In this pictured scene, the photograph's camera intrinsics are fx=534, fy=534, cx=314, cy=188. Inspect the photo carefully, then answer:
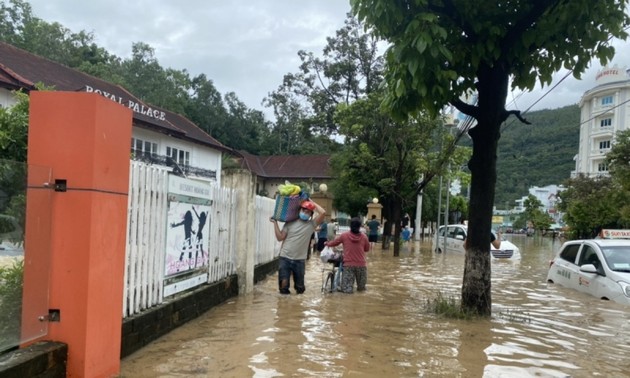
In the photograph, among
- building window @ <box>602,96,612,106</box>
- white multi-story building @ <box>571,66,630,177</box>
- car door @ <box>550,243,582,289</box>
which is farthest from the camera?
building window @ <box>602,96,612,106</box>

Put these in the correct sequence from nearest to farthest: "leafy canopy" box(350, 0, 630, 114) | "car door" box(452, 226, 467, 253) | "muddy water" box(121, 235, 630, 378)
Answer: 1. "muddy water" box(121, 235, 630, 378)
2. "leafy canopy" box(350, 0, 630, 114)
3. "car door" box(452, 226, 467, 253)

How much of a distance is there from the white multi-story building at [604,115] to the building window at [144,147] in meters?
58.0

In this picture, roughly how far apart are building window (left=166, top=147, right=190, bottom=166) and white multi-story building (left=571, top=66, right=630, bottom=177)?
5445cm

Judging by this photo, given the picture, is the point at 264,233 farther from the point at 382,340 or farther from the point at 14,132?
the point at 14,132

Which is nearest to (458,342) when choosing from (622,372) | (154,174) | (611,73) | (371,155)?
(622,372)

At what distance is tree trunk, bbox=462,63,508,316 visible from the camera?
7.95 meters

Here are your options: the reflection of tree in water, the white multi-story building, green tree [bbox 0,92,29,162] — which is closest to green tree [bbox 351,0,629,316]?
the reflection of tree in water

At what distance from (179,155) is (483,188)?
29.2 meters

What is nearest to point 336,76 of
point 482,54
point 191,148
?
point 191,148

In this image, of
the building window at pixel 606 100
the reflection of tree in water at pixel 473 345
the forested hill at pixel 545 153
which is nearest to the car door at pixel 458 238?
the reflection of tree in water at pixel 473 345

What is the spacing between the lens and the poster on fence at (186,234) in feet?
21.5

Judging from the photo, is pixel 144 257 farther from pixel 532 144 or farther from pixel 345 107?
pixel 532 144

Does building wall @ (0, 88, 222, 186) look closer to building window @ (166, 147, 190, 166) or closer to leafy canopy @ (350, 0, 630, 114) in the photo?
building window @ (166, 147, 190, 166)

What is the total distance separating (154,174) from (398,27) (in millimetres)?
3953
